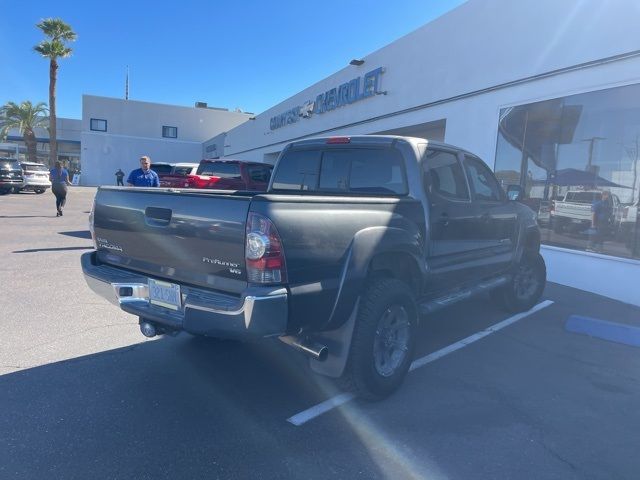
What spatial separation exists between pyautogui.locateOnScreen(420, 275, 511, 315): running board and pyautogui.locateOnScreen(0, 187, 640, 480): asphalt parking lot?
1.80ft

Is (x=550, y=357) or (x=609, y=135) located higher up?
(x=609, y=135)

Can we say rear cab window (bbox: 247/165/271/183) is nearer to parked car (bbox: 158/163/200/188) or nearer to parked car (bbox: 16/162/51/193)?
parked car (bbox: 158/163/200/188)

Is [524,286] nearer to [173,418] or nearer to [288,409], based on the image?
[288,409]

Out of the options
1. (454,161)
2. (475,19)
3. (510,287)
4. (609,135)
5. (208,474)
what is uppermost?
(475,19)

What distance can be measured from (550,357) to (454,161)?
7.17 ft

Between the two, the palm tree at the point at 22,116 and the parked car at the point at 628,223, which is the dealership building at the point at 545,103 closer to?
the parked car at the point at 628,223

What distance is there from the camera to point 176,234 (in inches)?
128

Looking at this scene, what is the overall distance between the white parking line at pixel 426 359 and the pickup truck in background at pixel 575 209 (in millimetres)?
1781

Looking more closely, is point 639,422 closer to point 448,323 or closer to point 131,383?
point 448,323

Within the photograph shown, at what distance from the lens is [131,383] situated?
3.76m

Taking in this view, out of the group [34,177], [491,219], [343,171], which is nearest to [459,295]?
[491,219]

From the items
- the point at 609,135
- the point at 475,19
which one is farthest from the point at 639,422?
the point at 475,19

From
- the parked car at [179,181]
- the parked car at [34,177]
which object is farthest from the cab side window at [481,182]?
the parked car at [34,177]

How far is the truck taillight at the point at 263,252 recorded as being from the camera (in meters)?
2.83
